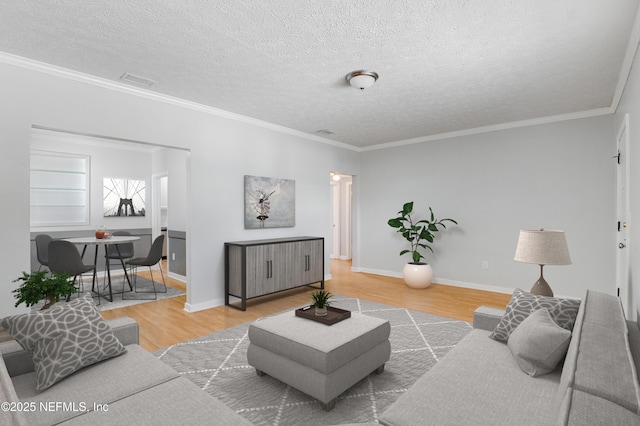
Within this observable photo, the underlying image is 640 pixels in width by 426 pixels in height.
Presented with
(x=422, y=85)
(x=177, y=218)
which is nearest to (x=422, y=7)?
(x=422, y=85)

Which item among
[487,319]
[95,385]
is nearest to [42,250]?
[95,385]

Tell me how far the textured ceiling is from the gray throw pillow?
6.56 feet

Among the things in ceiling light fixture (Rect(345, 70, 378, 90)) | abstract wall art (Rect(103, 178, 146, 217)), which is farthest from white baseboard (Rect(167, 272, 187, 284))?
ceiling light fixture (Rect(345, 70, 378, 90))

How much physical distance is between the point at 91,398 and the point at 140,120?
3.02 metres

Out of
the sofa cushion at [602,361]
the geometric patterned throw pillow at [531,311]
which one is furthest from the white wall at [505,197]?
the sofa cushion at [602,361]

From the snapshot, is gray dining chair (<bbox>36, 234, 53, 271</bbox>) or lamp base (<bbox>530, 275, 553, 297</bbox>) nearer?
lamp base (<bbox>530, 275, 553, 297</bbox>)

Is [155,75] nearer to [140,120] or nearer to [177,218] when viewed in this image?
[140,120]

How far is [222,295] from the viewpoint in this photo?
4.50 meters

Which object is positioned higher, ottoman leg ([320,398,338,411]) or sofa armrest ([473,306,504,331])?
sofa armrest ([473,306,504,331])

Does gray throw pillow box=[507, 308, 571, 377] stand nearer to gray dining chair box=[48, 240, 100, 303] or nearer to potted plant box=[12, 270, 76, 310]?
potted plant box=[12, 270, 76, 310]

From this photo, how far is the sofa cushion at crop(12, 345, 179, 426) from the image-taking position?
4.52ft

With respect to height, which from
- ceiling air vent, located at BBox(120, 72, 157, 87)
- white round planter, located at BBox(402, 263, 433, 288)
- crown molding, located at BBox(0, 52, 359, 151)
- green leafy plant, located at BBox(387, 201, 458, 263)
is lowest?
white round planter, located at BBox(402, 263, 433, 288)

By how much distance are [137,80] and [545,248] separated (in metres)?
3.92

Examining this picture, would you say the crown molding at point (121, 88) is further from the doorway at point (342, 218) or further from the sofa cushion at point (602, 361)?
the sofa cushion at point (602, 361)
